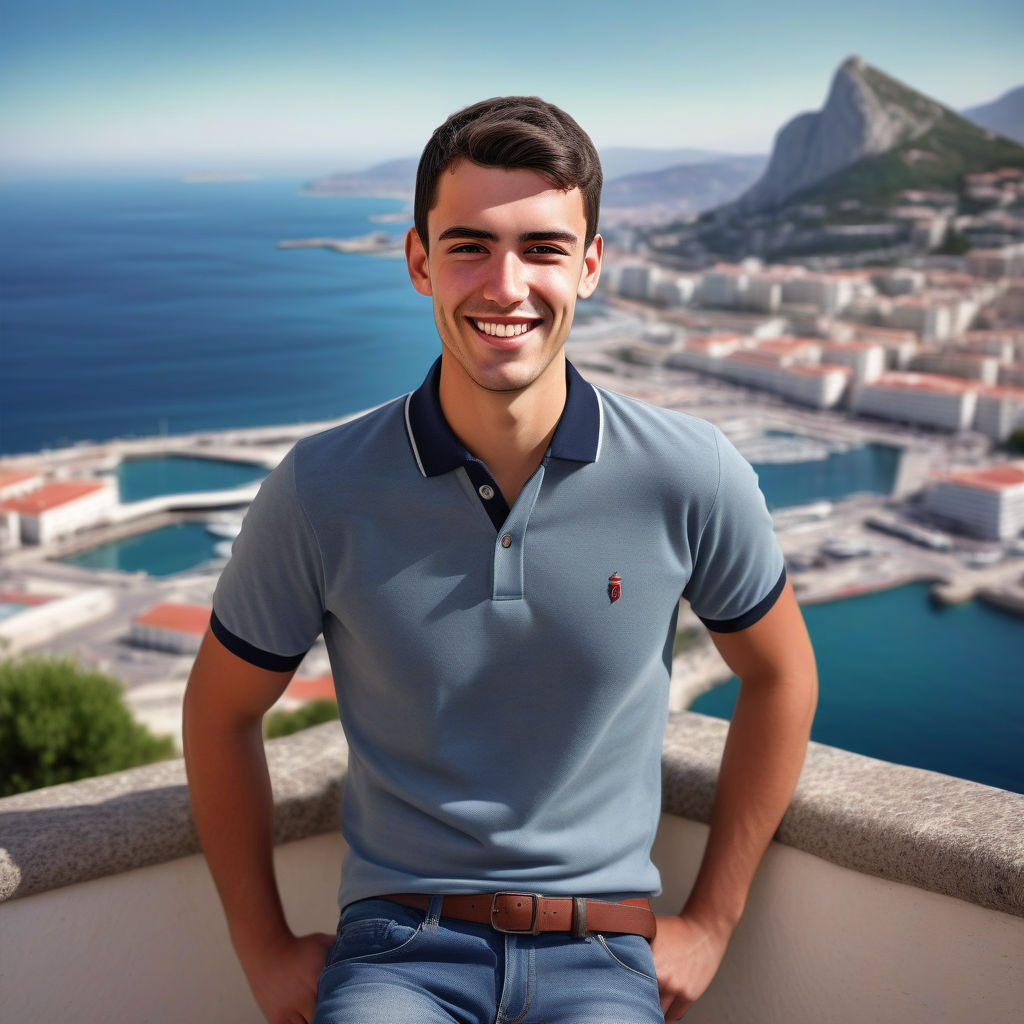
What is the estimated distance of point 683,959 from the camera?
2.78 ft

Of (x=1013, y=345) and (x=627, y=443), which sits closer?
(x=627, y=443)

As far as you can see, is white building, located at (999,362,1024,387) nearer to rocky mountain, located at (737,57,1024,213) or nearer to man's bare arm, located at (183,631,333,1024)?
rocky mountain, located at (737,57,1024,213)

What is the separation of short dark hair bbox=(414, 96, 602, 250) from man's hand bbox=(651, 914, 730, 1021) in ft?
1.78

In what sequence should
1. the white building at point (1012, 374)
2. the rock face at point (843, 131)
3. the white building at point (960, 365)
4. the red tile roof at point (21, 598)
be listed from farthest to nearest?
the rock face at point (843, 131) → the white building at point (960, 365) → the white building at point (1012, 374) → the red tile roof at point (21, 598)

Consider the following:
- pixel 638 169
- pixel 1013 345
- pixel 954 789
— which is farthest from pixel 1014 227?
pixel 954 789

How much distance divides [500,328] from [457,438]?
9cm

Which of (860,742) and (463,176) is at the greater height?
(463,176)

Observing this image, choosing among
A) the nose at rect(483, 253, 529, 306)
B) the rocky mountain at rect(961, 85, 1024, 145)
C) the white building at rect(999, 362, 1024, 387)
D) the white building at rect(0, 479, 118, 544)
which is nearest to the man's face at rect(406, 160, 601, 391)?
the nose at rect(483, 253, 529, 306)

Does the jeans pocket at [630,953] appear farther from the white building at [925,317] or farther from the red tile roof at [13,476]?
the white building at [925,317]

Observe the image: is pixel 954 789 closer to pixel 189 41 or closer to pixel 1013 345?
pixel 1013 345

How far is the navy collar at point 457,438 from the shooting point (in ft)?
2.61

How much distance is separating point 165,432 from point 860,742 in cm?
1593

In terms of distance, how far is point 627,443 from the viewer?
81 cm

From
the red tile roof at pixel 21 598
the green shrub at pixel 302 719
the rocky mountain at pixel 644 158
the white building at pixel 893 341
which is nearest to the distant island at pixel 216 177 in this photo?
the rocky mountain at pixel 644 158
